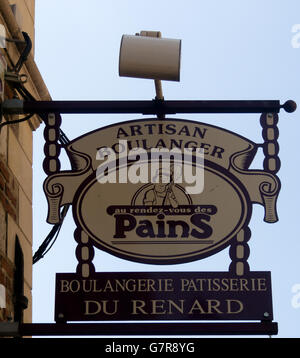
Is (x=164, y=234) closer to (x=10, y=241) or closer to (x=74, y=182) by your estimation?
(x=74, y=182)

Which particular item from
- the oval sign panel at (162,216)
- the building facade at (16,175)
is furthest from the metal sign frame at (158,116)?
the building facade at (16,175)

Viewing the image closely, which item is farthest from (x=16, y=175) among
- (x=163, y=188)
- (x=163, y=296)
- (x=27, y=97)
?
(x=163, y=296)

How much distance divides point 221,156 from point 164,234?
59 cm

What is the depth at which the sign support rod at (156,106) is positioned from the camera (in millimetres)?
5844

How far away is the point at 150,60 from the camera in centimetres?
567

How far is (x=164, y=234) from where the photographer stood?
18.3 feet

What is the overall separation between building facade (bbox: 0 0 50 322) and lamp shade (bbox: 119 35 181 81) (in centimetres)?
101

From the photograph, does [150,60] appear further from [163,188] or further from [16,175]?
[16,175]

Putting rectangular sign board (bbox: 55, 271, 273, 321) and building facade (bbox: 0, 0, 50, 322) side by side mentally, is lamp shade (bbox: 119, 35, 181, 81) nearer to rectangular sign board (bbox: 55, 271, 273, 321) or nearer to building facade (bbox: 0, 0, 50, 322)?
building facade (bbox: 0, 0, 50, 322)

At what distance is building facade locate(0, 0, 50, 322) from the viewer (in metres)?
6.27

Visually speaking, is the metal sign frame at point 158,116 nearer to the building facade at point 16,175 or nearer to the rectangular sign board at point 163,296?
the rectangular sign board at point 163,296

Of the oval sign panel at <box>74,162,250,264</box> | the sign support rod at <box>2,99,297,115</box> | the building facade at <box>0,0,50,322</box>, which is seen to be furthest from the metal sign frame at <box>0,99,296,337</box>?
the building facade at <box>0,0,50,322</box>

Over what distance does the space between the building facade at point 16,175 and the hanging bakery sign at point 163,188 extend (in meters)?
0.70
